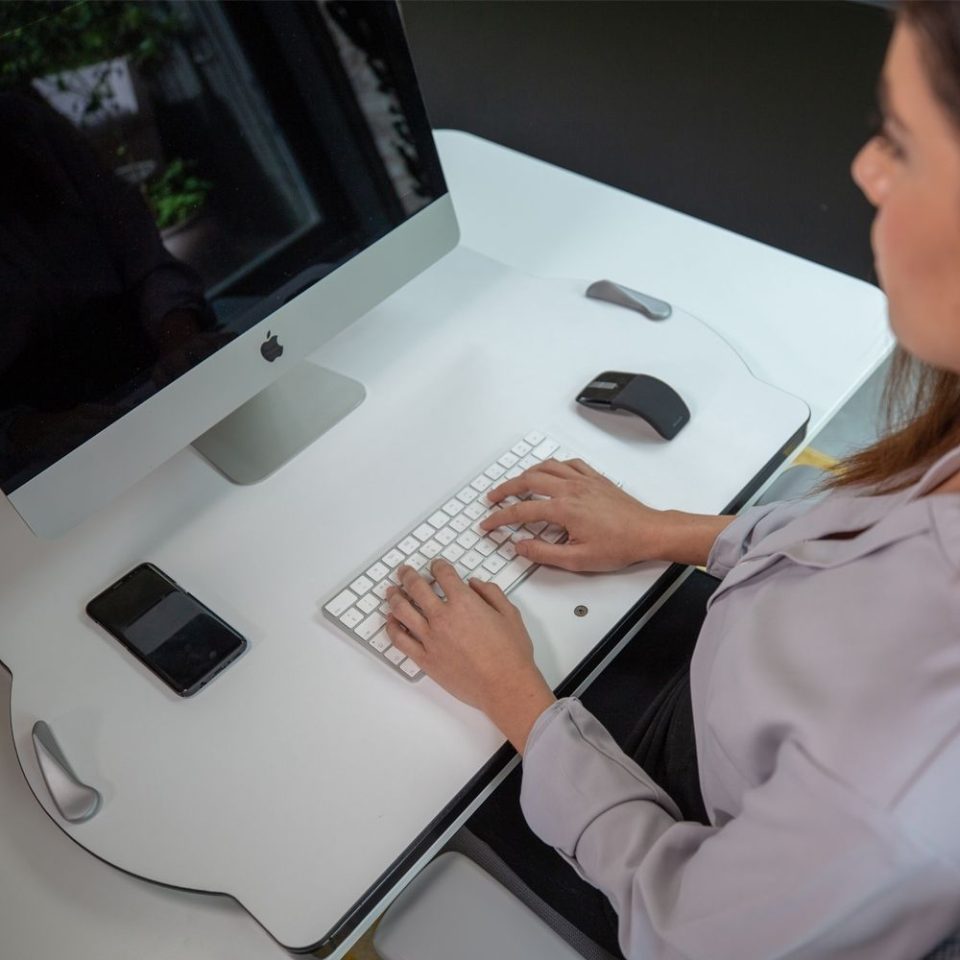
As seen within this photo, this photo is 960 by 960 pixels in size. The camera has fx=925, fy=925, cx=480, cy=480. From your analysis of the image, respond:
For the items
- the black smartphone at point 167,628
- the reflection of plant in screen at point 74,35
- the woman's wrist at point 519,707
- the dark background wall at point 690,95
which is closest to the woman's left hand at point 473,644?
the woman's wrist at point 519,707

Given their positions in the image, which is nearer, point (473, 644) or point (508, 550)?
point (473, 644)

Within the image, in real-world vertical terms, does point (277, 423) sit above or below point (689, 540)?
above

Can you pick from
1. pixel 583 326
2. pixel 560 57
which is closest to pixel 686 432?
pixel 583 326

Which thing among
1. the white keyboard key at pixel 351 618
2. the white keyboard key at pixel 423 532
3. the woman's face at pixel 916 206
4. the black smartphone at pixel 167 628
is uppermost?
the woman's face at pixel 916 206

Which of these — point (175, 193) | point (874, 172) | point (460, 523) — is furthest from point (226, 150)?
point (874, 172)

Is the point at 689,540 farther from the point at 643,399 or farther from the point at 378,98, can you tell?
the point at 378,98

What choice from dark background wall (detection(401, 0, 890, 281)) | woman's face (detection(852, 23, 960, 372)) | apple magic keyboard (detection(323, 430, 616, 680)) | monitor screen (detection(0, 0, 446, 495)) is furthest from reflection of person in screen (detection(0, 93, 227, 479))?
dark background wall (detection(401, 0, 890, 281))

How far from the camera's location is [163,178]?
79 cm

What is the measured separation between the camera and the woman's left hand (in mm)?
740

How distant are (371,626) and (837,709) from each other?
41 centimetres

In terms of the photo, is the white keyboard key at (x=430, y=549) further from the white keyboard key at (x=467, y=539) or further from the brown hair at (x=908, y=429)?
the brown hair at (x=908, y=429)

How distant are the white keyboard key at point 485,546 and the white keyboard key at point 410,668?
0.43ft

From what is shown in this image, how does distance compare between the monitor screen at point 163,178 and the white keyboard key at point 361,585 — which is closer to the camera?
the monitor screen at point 163,178

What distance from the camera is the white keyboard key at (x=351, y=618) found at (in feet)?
2.68
